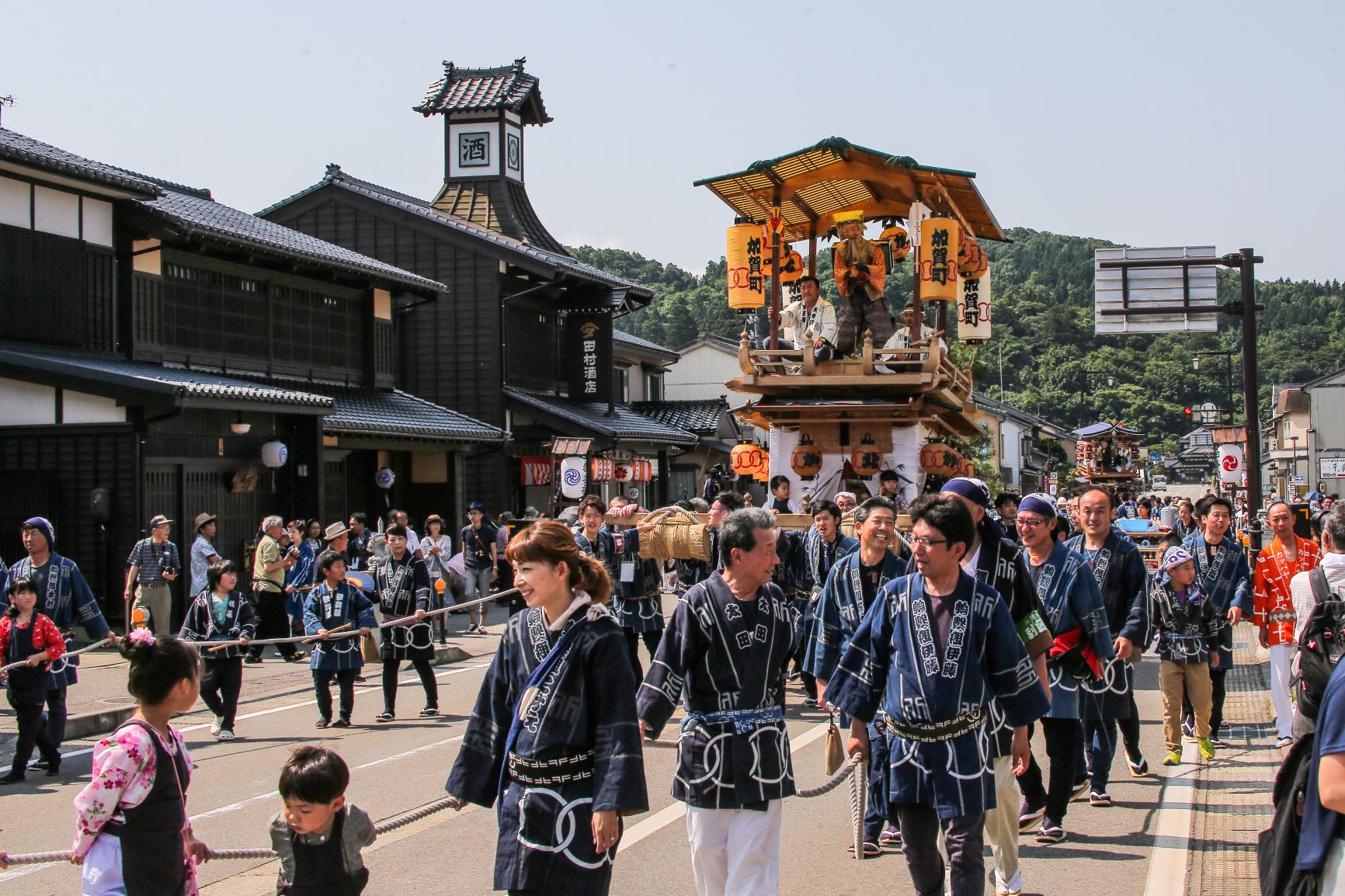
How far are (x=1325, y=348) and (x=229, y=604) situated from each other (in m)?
108

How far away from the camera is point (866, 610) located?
Answer: 7371 mm

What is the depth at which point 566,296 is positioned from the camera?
31.2 m

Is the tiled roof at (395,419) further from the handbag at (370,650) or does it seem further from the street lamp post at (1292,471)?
the street lamp post at (1292,471)

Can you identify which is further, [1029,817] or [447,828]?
[447,828]

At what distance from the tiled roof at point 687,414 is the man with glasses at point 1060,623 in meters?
27.9

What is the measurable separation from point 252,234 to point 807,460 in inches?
408

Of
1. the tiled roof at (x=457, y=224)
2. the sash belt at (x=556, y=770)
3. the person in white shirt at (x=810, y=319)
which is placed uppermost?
the tiled roof at (x=457, y=224)

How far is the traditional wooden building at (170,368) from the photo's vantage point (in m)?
16.9

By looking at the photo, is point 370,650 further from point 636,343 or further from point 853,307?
point 636,343

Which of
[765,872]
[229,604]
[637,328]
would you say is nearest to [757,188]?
[229,604]

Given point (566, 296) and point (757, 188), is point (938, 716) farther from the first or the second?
point (566, 296)

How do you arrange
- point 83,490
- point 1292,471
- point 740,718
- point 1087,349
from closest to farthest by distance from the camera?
1. point 740,718
2. point 83,490
3. point 1292,471
4. point 1087,349

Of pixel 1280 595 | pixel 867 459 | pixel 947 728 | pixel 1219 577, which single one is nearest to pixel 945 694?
pixel 947 728

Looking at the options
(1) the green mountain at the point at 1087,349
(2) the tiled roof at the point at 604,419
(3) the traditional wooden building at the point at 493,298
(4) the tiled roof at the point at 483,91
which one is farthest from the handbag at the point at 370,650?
(1) the green mountain at the point at 1087,349
